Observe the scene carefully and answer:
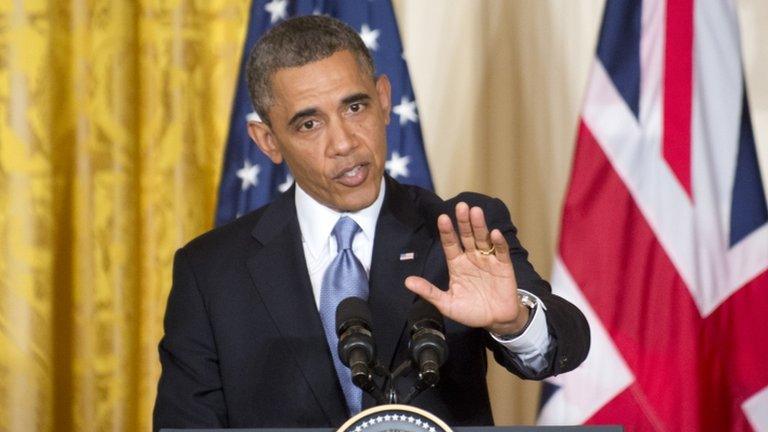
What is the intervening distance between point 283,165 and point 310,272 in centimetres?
127

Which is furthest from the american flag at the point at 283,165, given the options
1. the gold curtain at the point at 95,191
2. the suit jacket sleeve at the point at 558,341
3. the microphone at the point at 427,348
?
the microphone at the point at 427,348

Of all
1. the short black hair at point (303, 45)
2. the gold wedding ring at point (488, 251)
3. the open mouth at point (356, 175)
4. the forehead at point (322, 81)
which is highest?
the short black hair at point (303, 45)

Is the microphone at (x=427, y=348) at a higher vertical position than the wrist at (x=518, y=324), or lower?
higher

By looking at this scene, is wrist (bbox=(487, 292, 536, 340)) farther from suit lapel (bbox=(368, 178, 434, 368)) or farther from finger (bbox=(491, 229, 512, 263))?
suit lapel (bbox=(368, 178, 434, 368))


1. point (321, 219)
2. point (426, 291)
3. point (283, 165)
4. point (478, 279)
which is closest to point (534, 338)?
point (478, 279)

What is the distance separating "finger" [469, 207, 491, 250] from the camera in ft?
6.08

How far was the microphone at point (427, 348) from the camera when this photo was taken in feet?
5.13

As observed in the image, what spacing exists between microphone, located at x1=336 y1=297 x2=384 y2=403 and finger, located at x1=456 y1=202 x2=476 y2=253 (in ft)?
0.93

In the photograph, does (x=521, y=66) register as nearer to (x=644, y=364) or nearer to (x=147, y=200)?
(x=644, y=364)

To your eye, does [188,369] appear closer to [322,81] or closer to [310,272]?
[310,272]

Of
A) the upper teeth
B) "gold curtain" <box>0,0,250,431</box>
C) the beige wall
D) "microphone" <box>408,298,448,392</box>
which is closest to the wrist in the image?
"microphone" <box>408,298,448,392</box>

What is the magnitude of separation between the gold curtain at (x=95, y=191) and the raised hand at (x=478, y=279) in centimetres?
204

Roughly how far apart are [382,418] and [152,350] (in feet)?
7.94

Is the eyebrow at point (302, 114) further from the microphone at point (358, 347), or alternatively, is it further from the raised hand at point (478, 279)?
the microphone at point (358, 347)
